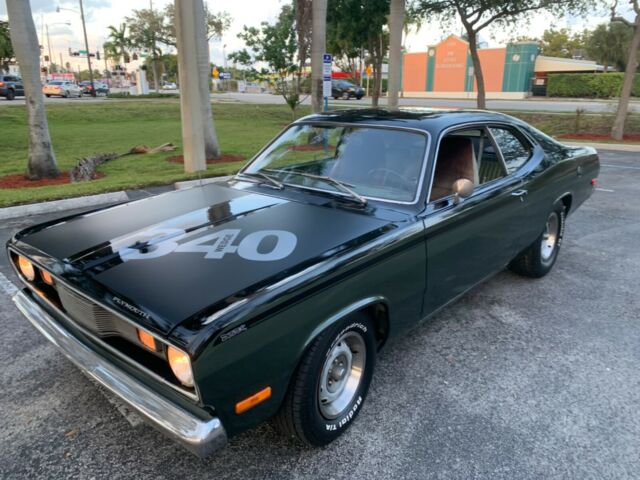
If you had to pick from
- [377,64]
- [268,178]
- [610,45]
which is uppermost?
[610,45]

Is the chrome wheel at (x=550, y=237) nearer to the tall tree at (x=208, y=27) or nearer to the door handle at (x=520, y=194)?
the door handle at (x=520, y=194)

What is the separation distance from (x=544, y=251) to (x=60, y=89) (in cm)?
4052

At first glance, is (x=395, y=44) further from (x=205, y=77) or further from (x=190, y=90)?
(x=190, y=90)

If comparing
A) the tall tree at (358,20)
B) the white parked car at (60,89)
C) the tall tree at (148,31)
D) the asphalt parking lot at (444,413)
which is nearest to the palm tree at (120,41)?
the tall tree at (148,31)

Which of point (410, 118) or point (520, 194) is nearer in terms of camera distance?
point (410, 118)

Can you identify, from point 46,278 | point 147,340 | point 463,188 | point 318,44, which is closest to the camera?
point 147,340

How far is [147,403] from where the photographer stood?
1.99 metres

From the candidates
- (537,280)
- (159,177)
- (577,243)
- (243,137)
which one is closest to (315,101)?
(243,137)

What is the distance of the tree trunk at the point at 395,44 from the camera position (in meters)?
12.9

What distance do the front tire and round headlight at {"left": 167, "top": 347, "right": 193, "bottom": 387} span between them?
19.2 inches

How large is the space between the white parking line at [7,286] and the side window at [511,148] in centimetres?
428

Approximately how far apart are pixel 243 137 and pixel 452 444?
45.8 feet

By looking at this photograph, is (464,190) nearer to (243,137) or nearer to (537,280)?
(537,280)

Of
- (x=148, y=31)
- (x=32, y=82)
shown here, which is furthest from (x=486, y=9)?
(x=148, y=31)
